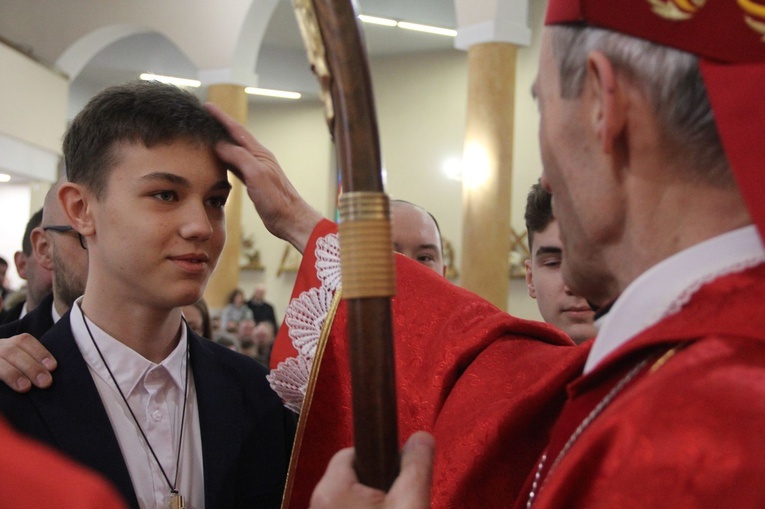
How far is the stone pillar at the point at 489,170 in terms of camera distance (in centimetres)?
889

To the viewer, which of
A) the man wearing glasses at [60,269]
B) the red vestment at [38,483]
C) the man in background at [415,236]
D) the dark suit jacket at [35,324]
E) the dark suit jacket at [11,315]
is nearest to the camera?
the red vestment at [38,483]

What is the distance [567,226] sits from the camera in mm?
1368

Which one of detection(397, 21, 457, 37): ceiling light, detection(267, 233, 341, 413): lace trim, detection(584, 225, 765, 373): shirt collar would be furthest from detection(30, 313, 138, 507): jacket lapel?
detection(397, 21, 457, 37): ceiling light

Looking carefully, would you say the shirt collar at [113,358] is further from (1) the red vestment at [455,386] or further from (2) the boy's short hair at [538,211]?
(2) the boy's short hair at [538,211]

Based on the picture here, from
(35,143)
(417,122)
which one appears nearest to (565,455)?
(35,143)

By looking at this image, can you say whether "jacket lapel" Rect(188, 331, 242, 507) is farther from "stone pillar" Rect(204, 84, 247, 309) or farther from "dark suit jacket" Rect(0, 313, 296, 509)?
"stone pillar" Rect(204, 84, 247, 309)

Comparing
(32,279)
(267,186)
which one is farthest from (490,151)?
(267,186)


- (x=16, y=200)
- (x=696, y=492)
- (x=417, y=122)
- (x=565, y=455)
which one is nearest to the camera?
(x=696, y=492)

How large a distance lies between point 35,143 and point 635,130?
13408mm

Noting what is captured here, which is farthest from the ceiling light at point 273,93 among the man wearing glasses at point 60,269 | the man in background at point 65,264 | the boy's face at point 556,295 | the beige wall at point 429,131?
the boy's face at point 556,295

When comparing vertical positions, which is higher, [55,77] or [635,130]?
[55,77]

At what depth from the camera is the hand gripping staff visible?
1.12 metres

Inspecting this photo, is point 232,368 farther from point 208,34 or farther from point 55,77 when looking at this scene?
point 55,77

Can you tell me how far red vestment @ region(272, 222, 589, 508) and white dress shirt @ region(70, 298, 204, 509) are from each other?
9.7 inches
